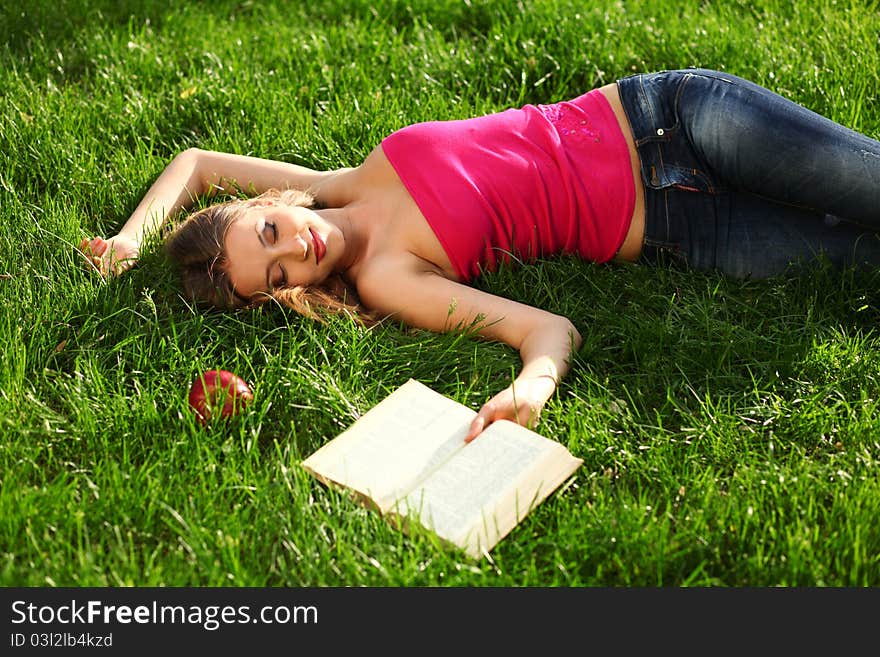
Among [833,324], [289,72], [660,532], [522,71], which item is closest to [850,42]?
[522,71]

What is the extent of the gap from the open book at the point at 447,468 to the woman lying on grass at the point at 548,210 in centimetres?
48

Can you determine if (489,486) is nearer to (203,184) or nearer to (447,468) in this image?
(447,468)

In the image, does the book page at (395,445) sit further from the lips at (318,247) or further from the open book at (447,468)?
the lips at (318,247)

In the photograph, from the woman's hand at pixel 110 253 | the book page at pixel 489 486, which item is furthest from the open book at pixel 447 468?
the woman's hand at pixel 110 253

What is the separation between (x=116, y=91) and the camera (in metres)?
4.25

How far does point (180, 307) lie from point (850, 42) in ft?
10.4

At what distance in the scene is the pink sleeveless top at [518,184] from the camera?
3168mm

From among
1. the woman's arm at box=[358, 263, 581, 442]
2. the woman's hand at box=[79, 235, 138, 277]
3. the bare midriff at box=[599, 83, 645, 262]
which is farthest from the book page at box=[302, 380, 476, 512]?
the woman's hand at box=[79, 235, 138, 277]

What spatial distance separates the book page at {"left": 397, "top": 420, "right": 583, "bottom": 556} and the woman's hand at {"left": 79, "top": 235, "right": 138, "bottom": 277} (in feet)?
4.80

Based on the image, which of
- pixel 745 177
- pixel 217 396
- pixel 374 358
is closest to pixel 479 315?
pixel 374 358

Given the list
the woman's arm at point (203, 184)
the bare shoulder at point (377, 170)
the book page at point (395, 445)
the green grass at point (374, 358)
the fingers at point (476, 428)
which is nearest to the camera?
the green grass at point (374, 358)

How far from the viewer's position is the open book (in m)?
2.39

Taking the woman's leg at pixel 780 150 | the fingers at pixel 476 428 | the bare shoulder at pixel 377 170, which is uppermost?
the woman's leg at pixel 780 150

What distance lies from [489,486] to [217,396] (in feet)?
2.65
